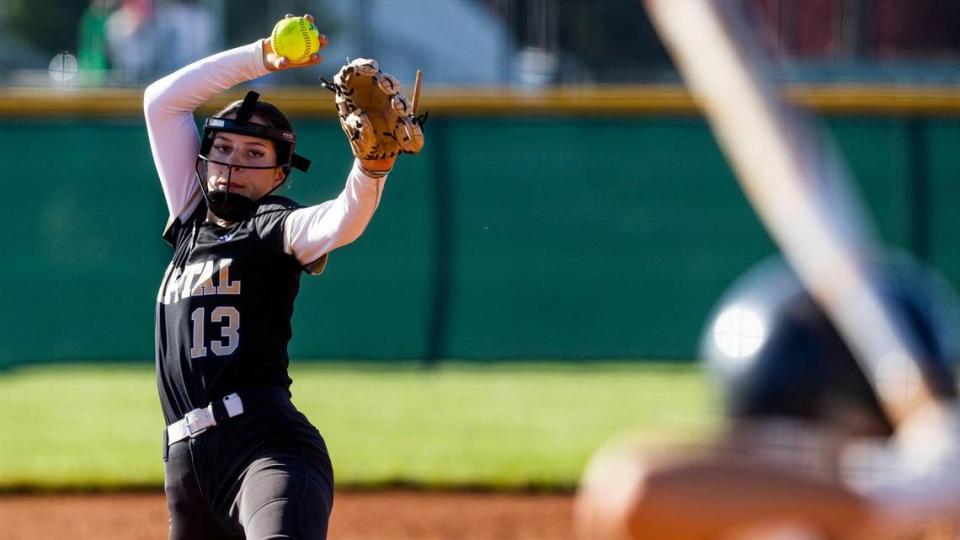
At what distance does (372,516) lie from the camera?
640 centimetres

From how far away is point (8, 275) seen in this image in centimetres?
1006

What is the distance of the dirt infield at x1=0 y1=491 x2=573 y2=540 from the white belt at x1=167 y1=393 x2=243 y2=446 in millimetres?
2659

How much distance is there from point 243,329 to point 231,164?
435mm

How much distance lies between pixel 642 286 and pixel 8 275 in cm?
447

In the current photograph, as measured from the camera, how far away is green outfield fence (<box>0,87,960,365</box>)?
10117 millimetres

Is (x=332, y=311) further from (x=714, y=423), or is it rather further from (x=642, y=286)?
(x=714, y=423)

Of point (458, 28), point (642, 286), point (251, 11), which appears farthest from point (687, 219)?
point (251, 11)

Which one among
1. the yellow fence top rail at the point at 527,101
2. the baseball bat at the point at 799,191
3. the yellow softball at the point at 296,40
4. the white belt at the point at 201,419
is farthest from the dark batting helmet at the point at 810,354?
the yellow fence top rail at the point at 527,101

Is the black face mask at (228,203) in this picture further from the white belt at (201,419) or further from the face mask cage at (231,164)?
the white belt at (201,419)

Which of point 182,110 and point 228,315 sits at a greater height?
point 182,110

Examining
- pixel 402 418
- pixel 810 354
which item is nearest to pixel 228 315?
pixel 810 354

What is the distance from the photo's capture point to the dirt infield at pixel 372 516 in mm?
6043

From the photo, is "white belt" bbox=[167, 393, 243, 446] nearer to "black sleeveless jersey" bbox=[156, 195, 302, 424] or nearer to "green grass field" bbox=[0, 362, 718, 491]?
"black sleeveless jersey" bbox=[156, 195, 302, 424]

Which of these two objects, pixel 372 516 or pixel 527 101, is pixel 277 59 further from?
pixel 527 101
